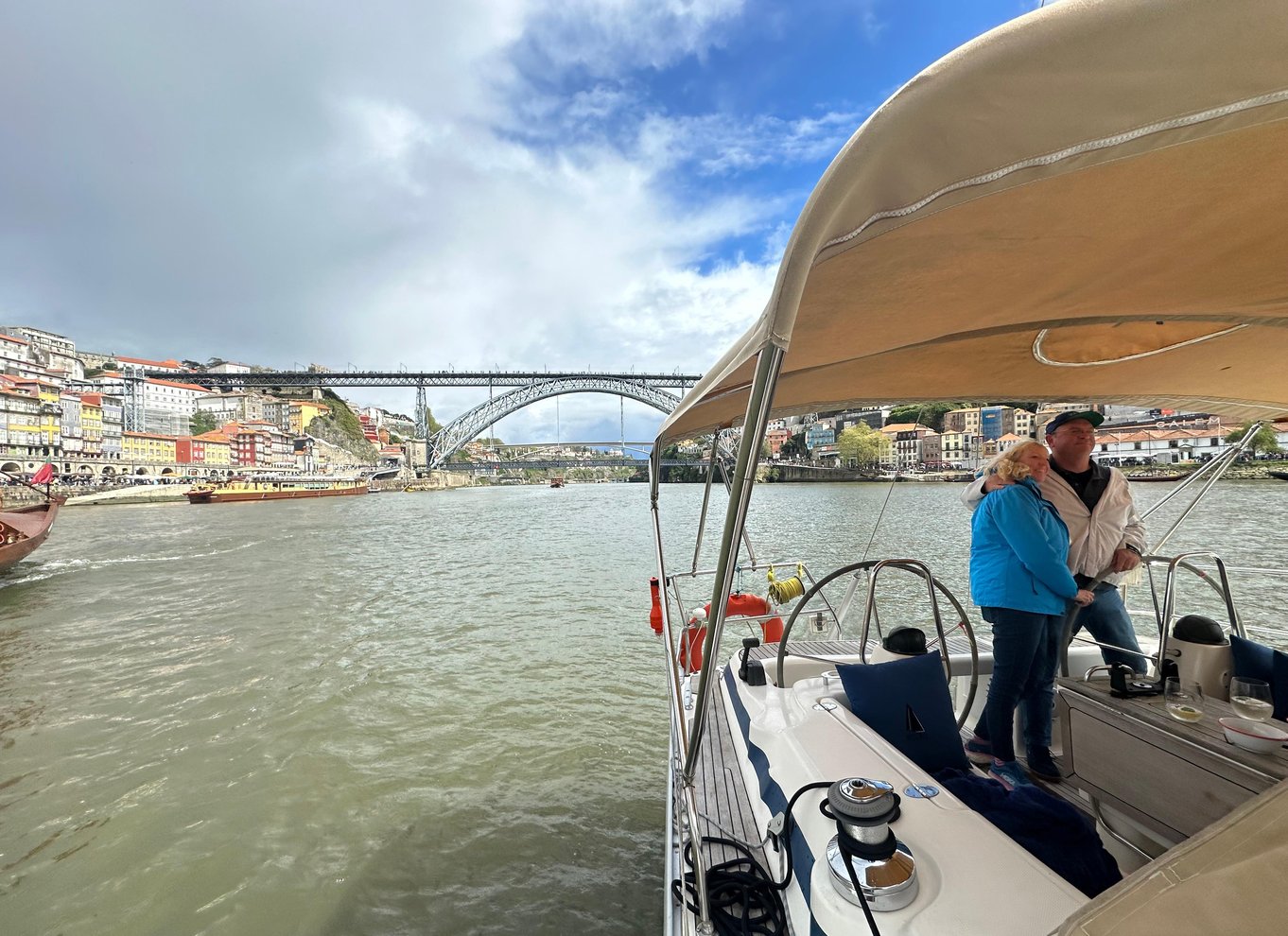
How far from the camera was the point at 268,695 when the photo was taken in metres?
4.92

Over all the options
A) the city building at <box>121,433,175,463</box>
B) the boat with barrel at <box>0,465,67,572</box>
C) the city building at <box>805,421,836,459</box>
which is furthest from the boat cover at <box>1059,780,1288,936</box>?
the city building at <box>121,433,175,463</box>

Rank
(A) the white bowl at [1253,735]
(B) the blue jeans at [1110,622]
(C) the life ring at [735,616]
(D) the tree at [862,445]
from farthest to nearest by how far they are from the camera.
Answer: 1. (D) the tree at [862,445]
2. (C) the life ring at [735,616]
3. (B) the blue jeans at [1110,622]
4. (A) the white bowl at [1253,735]

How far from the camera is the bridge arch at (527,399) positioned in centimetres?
6141

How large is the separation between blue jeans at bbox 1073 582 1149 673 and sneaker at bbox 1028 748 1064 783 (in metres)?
0.63

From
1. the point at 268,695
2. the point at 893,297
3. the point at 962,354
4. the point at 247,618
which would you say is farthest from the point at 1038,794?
the point at 247,618

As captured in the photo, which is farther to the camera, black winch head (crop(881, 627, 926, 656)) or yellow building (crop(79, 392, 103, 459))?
yellow building (crop(79, 392, 103, 459))

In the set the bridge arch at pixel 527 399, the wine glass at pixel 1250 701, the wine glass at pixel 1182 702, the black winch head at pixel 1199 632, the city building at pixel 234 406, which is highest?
the city building at pixel 234 406

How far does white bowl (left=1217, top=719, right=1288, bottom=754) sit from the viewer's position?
1.28 meters

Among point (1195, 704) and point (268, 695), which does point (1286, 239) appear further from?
point (268, 695)

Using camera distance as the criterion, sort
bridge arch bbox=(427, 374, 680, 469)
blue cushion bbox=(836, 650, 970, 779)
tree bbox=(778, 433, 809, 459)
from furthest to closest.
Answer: bridge arch bbox=(427, 374, 680, 469) < tree bbox=(778, 433, 809, 459) < blue cushion bbox=(836, 650, 970, 779)

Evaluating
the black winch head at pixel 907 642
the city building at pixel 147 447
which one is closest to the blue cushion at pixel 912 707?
the black winch head at pixel 907 642

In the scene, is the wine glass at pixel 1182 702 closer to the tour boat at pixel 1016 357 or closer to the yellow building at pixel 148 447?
the tour boat at pixel 1016 357

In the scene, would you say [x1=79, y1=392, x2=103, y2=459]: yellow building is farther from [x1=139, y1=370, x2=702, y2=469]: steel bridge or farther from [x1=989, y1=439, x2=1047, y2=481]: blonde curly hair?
[x1=989, y1=439, x2=1047, y2=481]: blonde curly hair

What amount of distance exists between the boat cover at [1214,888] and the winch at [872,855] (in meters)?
0.27
